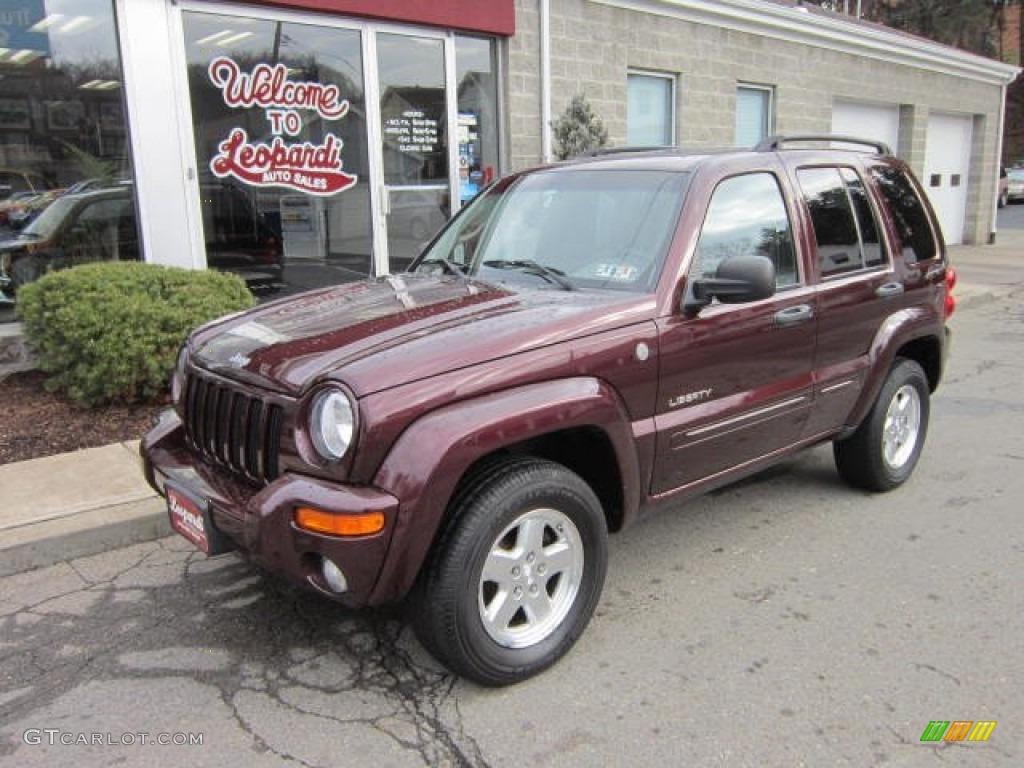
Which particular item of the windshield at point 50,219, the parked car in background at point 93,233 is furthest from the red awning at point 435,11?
the windshield at point 50,219

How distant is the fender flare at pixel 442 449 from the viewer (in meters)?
2.57

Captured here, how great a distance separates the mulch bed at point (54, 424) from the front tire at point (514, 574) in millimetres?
3259

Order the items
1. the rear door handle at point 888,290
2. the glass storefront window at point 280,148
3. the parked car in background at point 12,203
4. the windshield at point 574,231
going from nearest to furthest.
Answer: the windshield at point 574,231 → the rear door handle at point 888,290 → the parked car in background at point 12,203 → the glass storefront window at point 280,148

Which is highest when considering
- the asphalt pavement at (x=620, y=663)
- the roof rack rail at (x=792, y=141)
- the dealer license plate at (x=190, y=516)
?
the roof rack rail at (x=792, y=141)

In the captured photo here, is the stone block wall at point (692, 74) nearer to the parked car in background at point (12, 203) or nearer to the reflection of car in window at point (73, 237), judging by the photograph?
the reflection of car in window at point (73, 237)

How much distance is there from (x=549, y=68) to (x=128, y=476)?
6.81 meters

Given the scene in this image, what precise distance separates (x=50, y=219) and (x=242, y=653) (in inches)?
205

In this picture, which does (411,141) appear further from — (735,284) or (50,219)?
(735,284)

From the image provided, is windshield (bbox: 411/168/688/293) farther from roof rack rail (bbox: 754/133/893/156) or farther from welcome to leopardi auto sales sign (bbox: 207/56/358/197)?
welcome to leopardi auto sales sign (bbox: 207/56/358/197)

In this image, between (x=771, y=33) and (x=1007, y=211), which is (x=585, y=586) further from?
(x=1007, y=211)

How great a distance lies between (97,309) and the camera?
18.1 feet

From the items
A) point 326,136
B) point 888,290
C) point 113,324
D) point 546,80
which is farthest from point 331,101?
point 888,290

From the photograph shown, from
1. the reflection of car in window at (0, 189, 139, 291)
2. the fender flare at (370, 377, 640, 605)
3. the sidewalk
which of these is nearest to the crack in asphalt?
the sidewalk

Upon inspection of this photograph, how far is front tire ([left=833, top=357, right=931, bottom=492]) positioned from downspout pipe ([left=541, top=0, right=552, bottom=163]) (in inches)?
223
